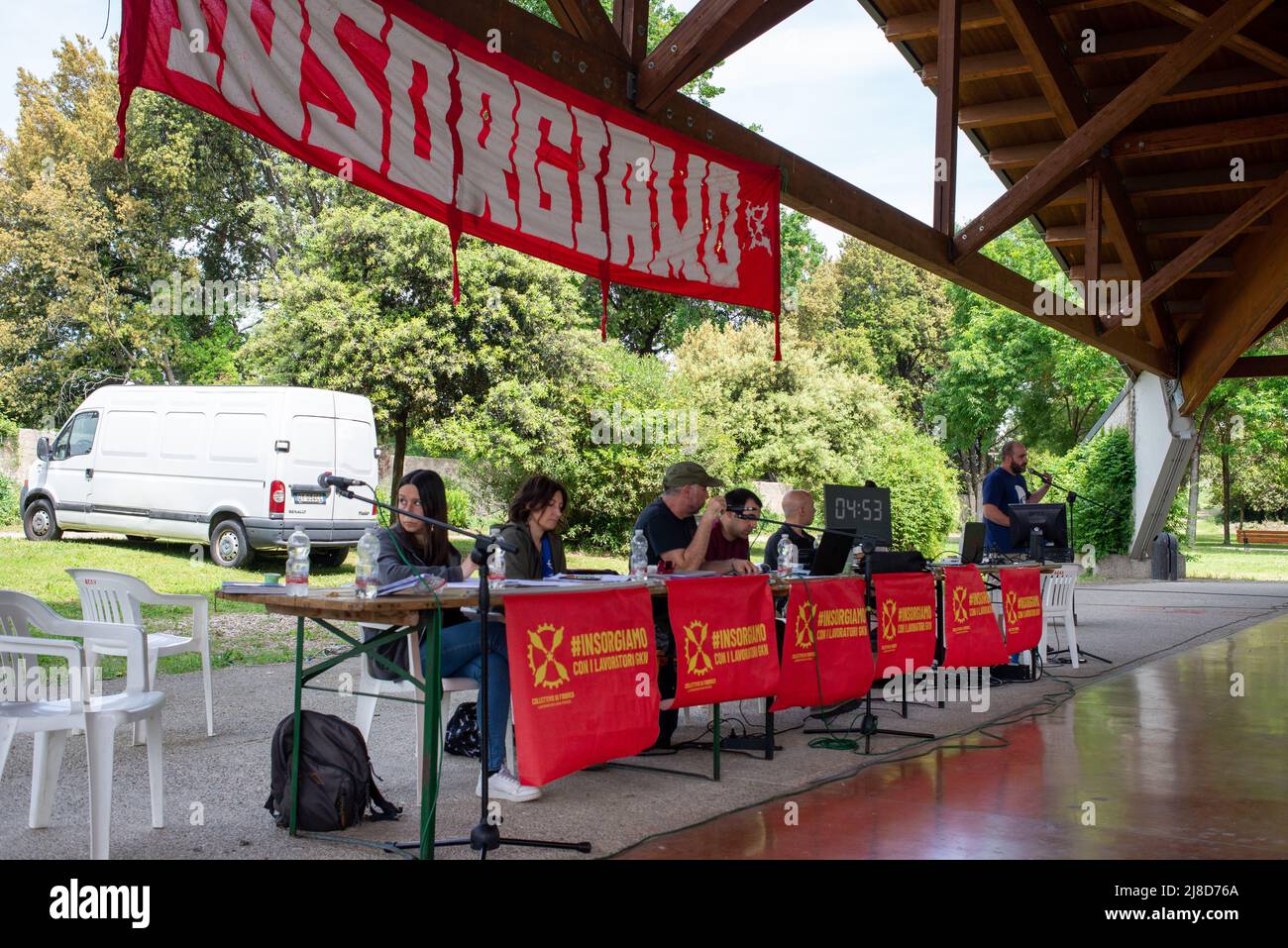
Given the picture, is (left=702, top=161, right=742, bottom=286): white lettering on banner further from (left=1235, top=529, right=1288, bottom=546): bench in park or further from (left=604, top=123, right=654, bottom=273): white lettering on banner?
(left=1235, top=529, right=1288, bottom=546): bench in park

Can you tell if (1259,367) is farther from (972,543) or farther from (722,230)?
(722,230)

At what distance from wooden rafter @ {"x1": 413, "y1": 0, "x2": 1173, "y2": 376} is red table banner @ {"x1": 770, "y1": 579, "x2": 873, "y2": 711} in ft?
8.46

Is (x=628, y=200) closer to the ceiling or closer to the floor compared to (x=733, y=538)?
closer to the ceiling

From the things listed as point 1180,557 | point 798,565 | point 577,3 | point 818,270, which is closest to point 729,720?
point 798,565

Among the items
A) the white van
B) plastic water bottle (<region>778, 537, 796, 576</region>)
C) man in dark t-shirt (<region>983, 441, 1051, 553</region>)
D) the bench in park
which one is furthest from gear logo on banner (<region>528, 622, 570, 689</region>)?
the bench in park

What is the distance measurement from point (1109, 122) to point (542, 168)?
4.25 meters

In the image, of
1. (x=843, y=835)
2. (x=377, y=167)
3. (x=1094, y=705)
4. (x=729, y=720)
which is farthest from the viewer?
(x=1094, y=705)

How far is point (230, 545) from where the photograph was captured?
13.0 m

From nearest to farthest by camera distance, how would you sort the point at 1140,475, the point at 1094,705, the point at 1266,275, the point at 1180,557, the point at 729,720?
the point at 729,720, the point at 1094,705, the point at 1266,275, the point at 1140,475, the point at 1180,557

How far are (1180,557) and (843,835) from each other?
57.4 feet

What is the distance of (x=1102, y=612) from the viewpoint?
1305cm

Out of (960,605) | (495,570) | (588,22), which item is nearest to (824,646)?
(960,605)

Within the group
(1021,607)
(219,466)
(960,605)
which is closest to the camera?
(960,605)

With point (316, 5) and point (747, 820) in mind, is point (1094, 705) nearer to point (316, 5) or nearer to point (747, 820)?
point (747, 820)
